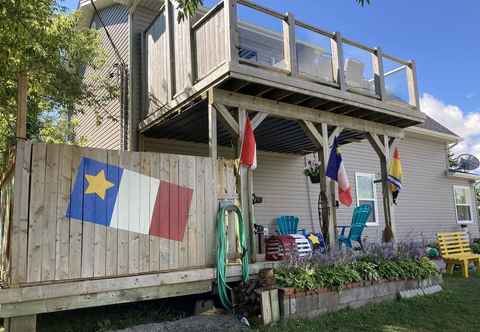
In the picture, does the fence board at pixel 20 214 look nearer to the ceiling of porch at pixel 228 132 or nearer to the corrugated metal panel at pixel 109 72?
the ceiling of porch at pixel 228 132

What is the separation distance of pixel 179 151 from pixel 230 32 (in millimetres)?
3311

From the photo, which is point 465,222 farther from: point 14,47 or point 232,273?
point 14,47

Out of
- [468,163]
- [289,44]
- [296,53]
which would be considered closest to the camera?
[289,44]

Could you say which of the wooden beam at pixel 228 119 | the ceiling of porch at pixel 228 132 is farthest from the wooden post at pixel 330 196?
the wooden beam at pixel 228 119

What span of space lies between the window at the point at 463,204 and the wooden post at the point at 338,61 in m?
Answer: 9.37

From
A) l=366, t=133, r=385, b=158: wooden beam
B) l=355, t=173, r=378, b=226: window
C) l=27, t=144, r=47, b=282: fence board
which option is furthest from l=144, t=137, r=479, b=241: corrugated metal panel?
l=27, t=144, r=47, b=282: fence board

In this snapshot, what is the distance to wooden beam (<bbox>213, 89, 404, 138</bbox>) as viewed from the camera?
17.7 feet

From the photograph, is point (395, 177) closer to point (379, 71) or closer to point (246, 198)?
point (379, 71)

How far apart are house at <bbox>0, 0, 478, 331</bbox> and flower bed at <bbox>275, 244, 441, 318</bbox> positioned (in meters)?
0.60

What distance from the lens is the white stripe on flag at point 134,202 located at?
14.2 feet

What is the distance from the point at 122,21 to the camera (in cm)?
811

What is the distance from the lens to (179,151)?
7.77 metres

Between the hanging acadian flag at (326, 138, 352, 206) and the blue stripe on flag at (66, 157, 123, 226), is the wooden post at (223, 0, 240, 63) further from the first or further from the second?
the hanging acadian flag at (326, 138, 352, 206)

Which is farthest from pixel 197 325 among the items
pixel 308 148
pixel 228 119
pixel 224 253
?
pixel 308 148
